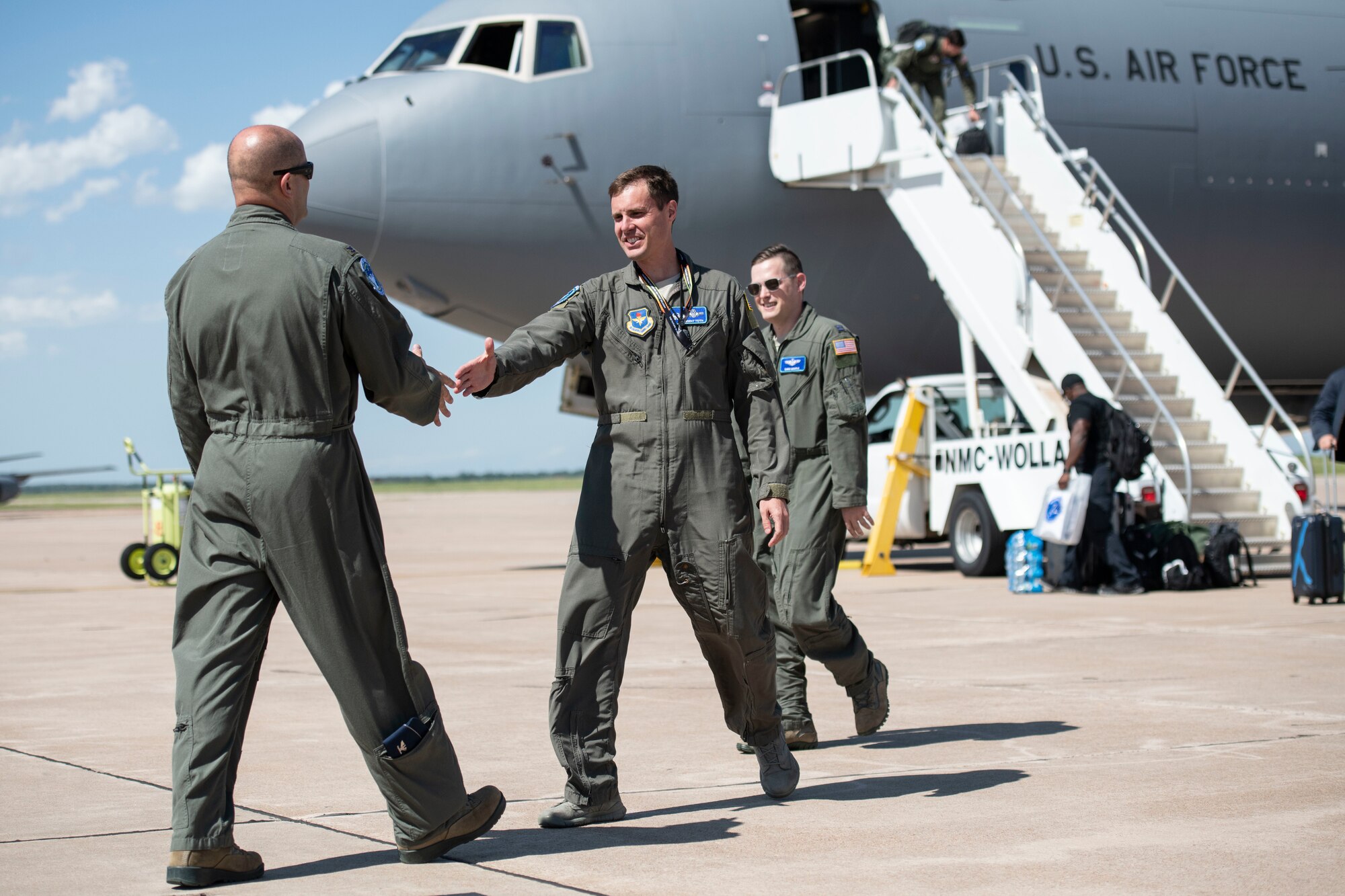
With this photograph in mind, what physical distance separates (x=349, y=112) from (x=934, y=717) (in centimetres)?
898

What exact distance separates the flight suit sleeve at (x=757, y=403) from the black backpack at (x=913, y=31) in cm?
1017

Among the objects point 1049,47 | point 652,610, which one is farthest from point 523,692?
point 1049,47

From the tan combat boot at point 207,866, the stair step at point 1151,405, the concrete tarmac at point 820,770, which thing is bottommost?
the concrete tarmac at point 820,770

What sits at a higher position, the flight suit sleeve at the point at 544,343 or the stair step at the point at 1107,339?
the stair step at the point at 1107,339

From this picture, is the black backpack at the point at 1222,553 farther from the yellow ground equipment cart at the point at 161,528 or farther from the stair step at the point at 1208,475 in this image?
the yellow ground equipment cart at the point at 161,528

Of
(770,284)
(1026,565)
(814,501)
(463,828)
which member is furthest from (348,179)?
(463,828)

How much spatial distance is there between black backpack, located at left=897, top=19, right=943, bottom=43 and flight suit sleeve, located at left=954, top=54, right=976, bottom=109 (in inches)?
13.8

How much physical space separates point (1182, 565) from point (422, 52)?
777cm

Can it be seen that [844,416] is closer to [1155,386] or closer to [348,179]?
[348,179]

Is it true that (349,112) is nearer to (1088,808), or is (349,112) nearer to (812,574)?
(812,574)

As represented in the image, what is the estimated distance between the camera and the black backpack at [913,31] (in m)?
14.0

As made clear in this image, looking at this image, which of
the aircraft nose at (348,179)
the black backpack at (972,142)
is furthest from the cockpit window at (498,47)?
the black backpack at (972,142)

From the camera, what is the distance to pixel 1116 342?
12.8 metres

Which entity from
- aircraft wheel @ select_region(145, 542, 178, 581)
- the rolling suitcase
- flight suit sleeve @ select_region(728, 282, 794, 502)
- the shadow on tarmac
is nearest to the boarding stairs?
the rolling suitcase
